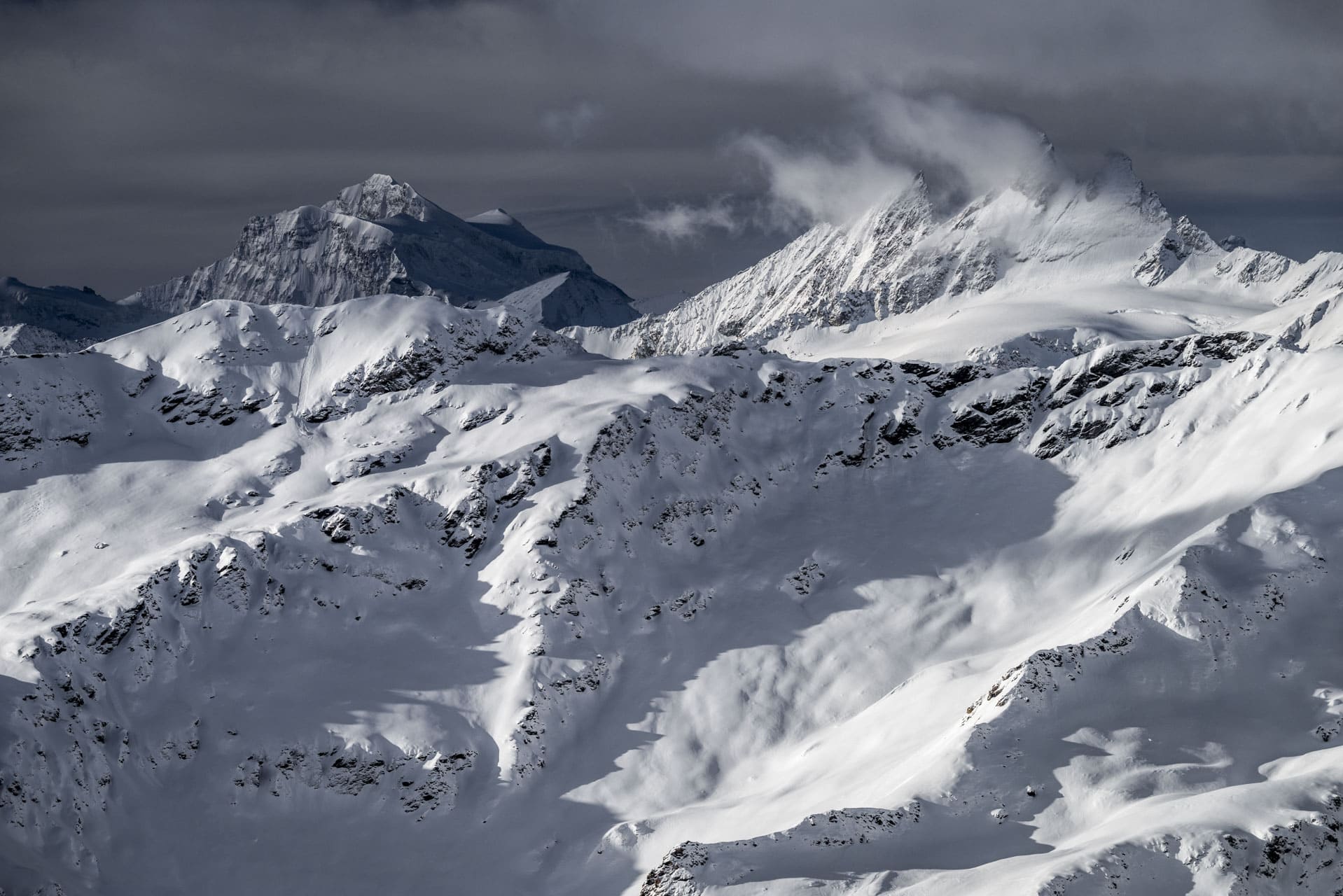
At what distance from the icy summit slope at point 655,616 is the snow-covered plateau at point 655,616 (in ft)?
1.45

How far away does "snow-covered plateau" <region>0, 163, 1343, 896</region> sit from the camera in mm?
84562

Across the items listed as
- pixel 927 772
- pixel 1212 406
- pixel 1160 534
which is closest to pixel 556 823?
pixel 927 772

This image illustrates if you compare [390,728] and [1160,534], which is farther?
[1160,534]

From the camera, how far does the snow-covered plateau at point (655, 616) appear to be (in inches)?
3329

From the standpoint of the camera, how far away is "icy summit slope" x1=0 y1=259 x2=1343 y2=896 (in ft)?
278

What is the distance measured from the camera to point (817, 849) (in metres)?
79.9

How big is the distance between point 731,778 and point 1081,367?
74.0 meters

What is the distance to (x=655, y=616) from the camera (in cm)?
12669

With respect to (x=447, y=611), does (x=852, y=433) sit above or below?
above

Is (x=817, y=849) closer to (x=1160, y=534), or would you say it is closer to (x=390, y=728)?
(x=390, y=728)

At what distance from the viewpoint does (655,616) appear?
127 meters

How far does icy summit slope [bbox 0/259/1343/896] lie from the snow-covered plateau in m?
0.44

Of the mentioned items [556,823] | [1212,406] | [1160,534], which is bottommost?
[556,823]

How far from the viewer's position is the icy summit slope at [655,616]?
84.6 m
